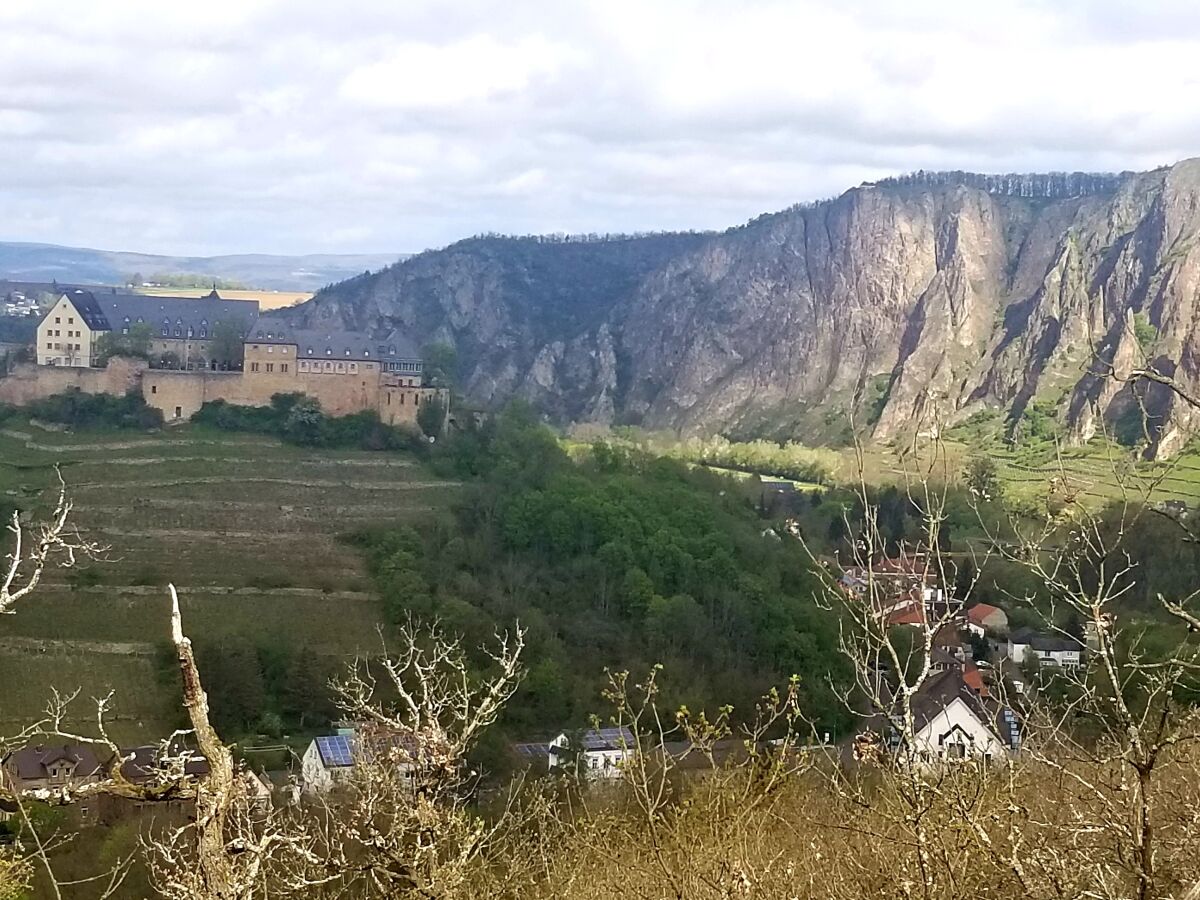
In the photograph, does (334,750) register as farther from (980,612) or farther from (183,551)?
(980,612)

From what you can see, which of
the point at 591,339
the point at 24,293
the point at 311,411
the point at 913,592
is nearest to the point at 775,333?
the point at 591,339

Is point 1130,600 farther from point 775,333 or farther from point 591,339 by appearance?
point 591,339

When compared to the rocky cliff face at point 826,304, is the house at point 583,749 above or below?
below

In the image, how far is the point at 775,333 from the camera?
351ft

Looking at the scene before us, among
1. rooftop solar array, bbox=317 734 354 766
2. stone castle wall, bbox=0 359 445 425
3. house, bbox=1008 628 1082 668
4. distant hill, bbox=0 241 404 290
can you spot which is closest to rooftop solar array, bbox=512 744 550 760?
rooftop solar array, bbox=317 734 354 766

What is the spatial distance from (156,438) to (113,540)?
7.92m

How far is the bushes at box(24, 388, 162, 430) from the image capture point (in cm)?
4109

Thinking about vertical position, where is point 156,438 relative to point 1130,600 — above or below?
above

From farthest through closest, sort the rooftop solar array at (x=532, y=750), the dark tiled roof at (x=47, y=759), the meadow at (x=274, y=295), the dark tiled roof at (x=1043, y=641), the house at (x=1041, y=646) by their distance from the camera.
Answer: the meadow at (x=274, y=295)
the dark tiled roof at (x=1043, y=641)
the house at (x=1041, y=646)
the rooftop solar array at (x=532, y=750)
the dark tiled roof at (x=47, y=759)

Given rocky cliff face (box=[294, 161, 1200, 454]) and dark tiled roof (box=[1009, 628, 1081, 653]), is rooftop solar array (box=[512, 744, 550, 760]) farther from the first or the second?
rocky cliff face (box=[294, 161, 1200, 454])

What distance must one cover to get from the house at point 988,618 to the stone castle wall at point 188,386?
63.7ft

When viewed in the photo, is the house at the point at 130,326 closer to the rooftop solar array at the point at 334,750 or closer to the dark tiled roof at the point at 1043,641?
the rooftop solar array at the point at 334,750

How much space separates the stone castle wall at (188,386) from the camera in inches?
1655

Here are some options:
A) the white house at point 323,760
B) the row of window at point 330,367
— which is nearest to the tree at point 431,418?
the row of window at point 330,367
